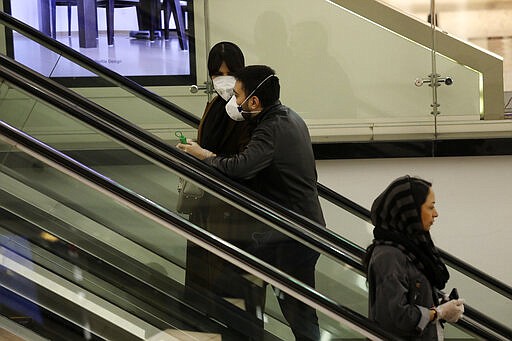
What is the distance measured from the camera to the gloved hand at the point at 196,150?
4238 mm

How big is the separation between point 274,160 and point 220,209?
0.29 metres

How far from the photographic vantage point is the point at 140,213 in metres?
3.51

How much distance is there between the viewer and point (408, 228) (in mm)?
3242

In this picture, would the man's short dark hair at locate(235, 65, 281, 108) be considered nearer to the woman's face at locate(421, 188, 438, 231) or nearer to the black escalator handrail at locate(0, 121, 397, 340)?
the black escalator handrail at locate(0, 121, 397, 340)

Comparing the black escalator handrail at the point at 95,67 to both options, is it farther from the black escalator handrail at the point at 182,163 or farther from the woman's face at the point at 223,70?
the black escalator handrail at the point at 182,163

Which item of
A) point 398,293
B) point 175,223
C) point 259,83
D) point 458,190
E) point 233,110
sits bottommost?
point 458,190

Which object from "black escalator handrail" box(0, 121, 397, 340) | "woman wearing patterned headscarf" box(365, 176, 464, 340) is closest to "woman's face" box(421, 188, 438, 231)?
"woman wearing patterned headscarf" box(365, 176, 464, 340)

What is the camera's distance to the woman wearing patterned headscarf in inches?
125

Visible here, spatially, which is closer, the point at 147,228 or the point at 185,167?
the point at 147,228

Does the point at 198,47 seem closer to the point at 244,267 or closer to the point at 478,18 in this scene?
the point at 244,267

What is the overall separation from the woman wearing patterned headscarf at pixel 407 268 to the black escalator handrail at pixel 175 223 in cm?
17

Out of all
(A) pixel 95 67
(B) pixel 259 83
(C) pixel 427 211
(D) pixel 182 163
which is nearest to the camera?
(C) pixel 427 211

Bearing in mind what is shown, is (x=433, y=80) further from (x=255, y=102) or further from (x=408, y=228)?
(x=408, y=228)

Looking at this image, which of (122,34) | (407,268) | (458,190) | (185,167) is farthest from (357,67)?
(407,268)
